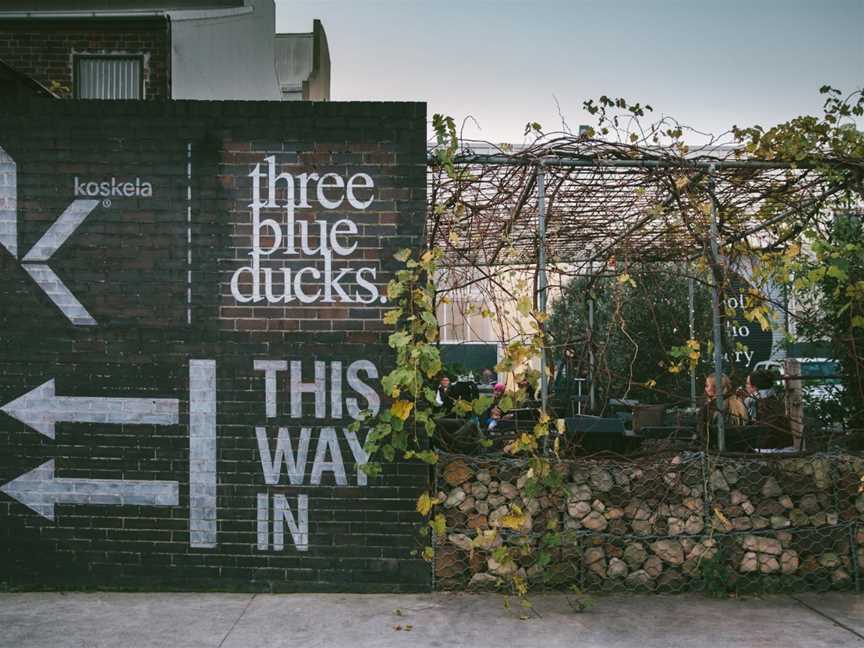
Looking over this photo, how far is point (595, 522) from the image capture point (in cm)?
619

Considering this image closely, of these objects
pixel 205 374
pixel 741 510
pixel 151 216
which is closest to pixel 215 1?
pixel 151 216

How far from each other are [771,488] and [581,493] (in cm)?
146

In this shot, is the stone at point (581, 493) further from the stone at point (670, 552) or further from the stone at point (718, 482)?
the stone at point (718, 482)

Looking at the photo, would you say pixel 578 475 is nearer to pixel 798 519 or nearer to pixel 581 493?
pixel 581 493

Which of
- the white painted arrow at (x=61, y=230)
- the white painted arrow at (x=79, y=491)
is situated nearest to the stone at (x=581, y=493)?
the white painted arrow at (x=79, y=491)

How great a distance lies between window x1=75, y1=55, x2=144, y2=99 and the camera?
12.2 meters

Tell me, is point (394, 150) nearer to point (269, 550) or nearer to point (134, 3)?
point (269, 550)

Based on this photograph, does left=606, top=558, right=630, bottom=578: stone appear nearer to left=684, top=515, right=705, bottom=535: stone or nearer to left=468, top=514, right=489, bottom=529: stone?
left=684, top=515, right=705, bottom=535: stone

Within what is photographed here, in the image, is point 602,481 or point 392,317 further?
point 602,481

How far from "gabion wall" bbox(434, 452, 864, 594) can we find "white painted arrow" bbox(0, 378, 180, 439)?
7.73 feet

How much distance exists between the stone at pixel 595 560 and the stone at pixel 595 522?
0.16 m

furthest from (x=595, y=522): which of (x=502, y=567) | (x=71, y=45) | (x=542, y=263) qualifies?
(x=71, y=45)

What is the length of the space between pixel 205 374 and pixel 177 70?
23.9 ft

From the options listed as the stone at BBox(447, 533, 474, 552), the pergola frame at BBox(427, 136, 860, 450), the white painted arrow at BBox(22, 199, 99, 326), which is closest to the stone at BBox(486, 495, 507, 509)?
the stone at BBox(447, 533, 474, 552)
